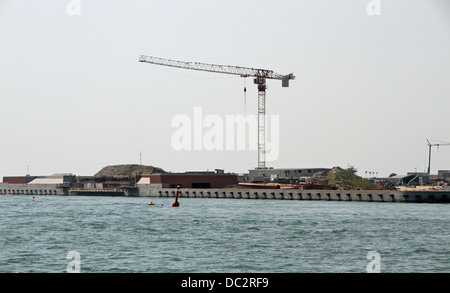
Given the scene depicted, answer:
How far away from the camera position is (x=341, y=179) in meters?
177

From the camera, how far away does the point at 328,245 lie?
150 ft

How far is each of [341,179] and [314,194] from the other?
4127 cm

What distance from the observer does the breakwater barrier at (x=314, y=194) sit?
4657 inches

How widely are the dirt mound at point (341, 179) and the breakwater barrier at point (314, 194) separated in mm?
28756

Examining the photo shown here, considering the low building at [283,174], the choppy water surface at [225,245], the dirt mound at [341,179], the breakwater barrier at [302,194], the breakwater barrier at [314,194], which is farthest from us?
the low building at [283,174]

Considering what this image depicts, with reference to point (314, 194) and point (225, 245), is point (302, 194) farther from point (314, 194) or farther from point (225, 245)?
point (225, 245)

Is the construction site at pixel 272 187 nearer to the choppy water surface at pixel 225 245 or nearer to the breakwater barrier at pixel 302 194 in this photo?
the breakwater barrier at pixel 302 194

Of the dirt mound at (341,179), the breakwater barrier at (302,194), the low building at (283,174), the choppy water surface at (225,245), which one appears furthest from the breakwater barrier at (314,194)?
the choppy water surface at (225,245)

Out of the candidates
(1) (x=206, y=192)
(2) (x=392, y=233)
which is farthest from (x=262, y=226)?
(1) (x=206, y=192)

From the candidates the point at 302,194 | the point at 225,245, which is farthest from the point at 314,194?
the point at 225,245
